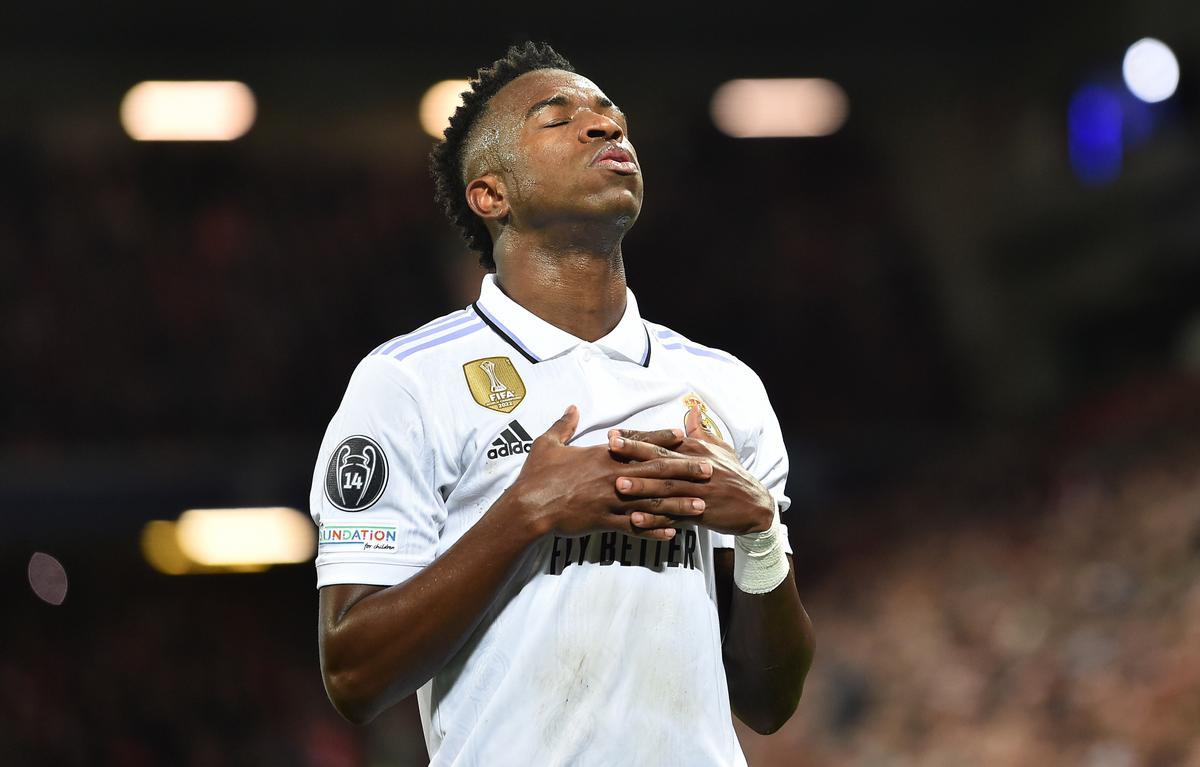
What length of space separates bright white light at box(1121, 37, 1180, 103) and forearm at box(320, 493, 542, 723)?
465 inches

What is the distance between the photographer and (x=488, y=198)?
2.85m

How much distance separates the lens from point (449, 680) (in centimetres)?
244

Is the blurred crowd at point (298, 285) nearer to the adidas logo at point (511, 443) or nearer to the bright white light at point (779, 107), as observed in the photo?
the bright white light at point (779, 107)

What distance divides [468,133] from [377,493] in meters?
0.91

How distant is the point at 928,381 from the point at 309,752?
7366mm

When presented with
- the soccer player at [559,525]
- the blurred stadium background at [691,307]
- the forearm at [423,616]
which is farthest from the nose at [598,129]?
the blurred stadium background at [691,307]

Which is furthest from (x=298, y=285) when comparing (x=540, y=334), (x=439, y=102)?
(x=540, y=334)

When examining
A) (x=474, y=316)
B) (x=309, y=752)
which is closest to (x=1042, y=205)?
(x=309, y=752)

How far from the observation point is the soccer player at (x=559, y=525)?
2.28 m

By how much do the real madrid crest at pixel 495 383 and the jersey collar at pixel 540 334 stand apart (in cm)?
6

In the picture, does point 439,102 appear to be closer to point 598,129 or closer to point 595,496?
point 598,129

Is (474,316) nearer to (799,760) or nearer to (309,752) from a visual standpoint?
A: (799,760)

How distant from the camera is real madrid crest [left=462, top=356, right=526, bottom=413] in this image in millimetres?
2486

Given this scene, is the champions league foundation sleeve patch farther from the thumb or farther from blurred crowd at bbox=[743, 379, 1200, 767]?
blurred crowd at bbox=[743, 379, 1200, 767]
